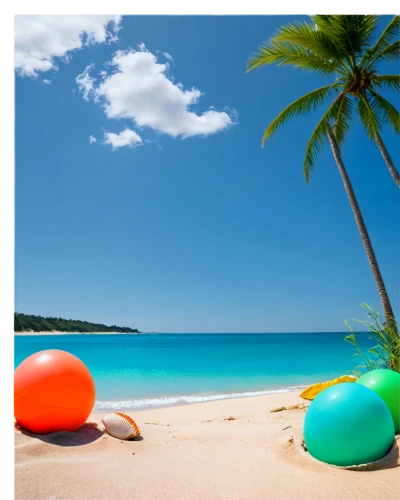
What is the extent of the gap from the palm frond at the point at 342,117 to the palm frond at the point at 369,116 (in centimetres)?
36

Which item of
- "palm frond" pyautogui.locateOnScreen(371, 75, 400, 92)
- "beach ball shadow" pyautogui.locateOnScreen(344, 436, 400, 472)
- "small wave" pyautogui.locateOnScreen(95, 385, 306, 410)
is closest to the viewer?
"beach ball shadow" pyautogui.locateOnScreen(344, 436, 400, 472)

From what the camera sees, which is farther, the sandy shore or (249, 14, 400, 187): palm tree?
(249, 14, 400, 187): palm tree

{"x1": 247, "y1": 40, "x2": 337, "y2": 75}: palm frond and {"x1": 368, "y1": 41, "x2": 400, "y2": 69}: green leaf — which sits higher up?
{"x1": 247, "y1": 40, "x2": 337, "y2": 75}: palm frond

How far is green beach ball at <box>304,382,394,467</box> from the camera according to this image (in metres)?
3.96

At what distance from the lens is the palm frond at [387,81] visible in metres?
10.6

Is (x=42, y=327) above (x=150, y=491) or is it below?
above

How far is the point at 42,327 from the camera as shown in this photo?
6141 cm

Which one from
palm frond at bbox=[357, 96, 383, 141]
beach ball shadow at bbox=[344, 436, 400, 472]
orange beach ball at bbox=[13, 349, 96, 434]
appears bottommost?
beach ball shadow at bbox=[344, 436, 400, 472]

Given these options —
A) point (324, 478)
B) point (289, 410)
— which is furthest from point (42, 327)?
point (324, 478)

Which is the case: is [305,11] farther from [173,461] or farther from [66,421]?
[66,421]

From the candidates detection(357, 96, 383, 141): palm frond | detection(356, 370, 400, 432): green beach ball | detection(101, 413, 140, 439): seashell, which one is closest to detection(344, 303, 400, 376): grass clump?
detection(356, 370, 400, 432): green beach ball

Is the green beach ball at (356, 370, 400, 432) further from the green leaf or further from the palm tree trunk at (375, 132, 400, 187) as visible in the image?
the green leaf

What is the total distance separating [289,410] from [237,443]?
3.25 m

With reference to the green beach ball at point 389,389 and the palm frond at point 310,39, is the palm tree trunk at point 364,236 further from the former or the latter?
the green beach ball at point 389,389
